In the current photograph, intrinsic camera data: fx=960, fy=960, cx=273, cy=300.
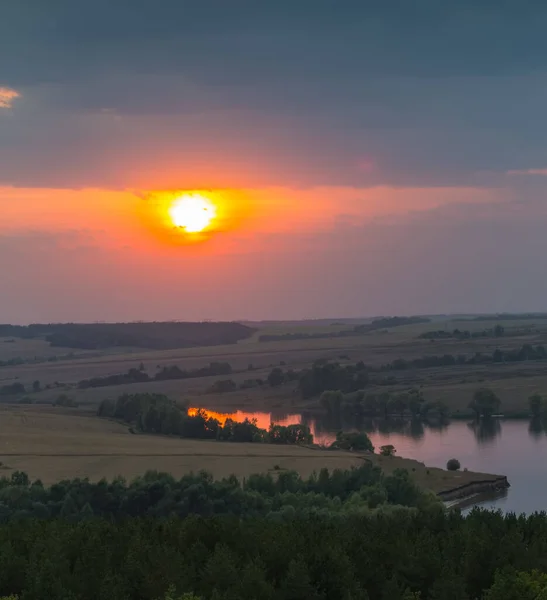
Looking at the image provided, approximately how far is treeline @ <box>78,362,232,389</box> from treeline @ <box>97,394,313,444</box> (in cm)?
3651

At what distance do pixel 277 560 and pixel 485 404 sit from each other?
76.0 meters

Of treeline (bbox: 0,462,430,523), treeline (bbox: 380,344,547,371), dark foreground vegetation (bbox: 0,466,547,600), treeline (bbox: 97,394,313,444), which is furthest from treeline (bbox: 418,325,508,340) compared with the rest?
dark foreground vegetation (bbox: 0,466,547,600)

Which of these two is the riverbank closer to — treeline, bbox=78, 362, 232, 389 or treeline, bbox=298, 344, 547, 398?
treeline, bbox=298, 344, 547, 398

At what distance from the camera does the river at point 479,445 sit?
57.9m

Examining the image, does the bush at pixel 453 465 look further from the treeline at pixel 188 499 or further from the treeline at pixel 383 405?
the treeline at pixel 383 405

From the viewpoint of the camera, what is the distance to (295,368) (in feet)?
491

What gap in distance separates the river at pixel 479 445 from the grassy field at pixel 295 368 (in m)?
8.83

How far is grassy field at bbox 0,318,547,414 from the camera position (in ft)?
372

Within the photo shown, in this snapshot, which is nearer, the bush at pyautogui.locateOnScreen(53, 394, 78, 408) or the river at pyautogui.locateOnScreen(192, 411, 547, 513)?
the river at pyautogui.locateOnScreen(192, 411, 547, 513)

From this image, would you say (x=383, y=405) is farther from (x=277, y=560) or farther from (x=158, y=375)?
(x=277, y=560)

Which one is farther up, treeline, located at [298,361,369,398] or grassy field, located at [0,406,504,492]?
treeline, located at [298,361,369,398]

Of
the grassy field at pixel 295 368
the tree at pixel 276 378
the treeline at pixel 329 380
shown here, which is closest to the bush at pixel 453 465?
the grassy field at pixel 295 368

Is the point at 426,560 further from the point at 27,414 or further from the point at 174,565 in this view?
the point at 27,414

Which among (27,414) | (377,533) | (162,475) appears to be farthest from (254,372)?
(377,533)
